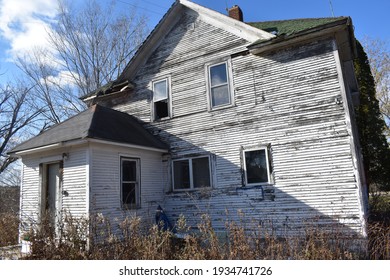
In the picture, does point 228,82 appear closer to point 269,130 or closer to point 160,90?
point 269,130

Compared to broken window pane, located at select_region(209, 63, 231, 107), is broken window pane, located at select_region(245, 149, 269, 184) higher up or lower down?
lower down

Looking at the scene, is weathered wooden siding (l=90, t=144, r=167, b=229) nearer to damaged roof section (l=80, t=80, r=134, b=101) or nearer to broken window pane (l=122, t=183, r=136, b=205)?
broken window pane (l=122, t=183, r=136, b=205)

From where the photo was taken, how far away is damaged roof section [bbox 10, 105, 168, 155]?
888 centimetres

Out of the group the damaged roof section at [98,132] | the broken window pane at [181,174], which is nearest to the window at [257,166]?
the broken window pane at [181,174]

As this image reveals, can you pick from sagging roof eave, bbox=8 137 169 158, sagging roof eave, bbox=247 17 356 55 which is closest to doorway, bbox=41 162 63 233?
sagging roof eave, bbox=8 137 169 158

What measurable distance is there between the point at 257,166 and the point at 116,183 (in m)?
4.69

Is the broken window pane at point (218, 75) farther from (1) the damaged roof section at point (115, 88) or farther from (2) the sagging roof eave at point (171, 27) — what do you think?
(1) the damaged roof section at point (115, 88)

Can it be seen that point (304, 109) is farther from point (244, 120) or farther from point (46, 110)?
point (46, 110)

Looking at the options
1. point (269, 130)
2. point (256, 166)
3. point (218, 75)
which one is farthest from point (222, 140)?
point (218, 75)

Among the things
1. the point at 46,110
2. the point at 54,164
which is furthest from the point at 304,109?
the point at 46,110

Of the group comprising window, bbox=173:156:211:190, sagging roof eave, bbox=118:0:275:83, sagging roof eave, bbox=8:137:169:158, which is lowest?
window, bbox=173:156:211:190

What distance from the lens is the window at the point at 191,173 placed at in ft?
34.4

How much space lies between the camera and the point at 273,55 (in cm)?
983

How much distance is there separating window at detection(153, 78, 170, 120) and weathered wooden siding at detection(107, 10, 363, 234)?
0.35m
